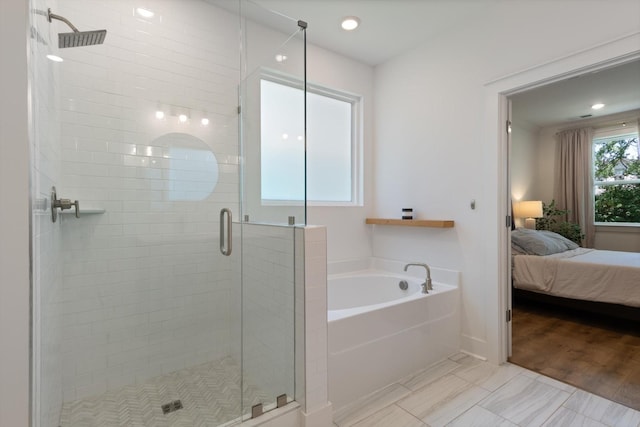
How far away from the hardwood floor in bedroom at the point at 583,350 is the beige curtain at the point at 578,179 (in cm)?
228

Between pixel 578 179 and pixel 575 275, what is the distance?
2732mm

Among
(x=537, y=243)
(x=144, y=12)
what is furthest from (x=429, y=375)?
(x=144, y=12)

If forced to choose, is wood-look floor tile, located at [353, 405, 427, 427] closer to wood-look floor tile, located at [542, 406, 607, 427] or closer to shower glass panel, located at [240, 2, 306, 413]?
shower glass panel, located at [240, 2, 306, 413]

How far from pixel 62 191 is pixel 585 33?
325cm

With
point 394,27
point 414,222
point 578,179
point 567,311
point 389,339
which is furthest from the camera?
point 578,179

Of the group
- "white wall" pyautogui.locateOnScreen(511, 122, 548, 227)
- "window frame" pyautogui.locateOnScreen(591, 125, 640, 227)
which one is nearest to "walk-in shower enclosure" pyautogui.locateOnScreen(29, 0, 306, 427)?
"white wall" pyautogui.locateOnScreen(511, 122, 548, 227)

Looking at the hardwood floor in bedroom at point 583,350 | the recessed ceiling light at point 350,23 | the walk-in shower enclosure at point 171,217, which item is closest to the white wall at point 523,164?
the hardwood floor in bedroom at point 583,350

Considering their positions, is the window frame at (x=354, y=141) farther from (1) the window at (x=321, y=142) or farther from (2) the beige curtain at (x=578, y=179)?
(2) the beige curtain at (x=578, y=179)

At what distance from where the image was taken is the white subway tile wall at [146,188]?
71.4 inches

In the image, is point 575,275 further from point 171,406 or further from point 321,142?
point 171,406

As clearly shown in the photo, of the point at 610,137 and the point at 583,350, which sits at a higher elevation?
the point at 610,137

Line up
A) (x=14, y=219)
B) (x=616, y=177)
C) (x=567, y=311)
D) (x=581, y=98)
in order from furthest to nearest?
(x=616, y=177) → (x=581, y=98) → (x=567, y=311) → (x=14, y=219)

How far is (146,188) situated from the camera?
80.1 inches

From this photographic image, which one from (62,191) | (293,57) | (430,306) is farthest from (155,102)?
(430,306)
